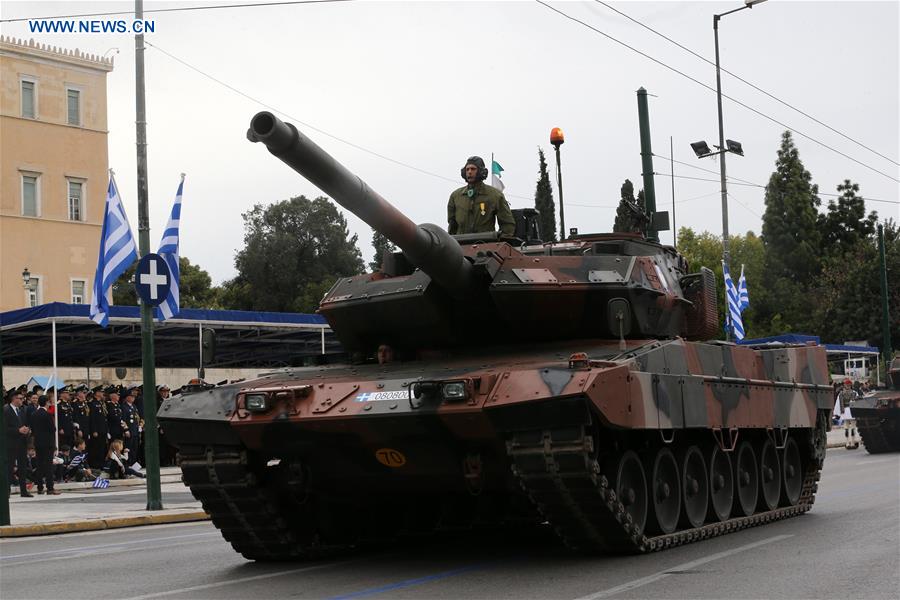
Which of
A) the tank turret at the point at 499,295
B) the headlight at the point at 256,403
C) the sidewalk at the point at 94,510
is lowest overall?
the sidewalk at the point at 94,510

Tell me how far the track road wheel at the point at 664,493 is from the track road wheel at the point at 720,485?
0.90 m

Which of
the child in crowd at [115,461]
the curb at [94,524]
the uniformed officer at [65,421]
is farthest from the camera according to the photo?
the child in crowd at [115,461]

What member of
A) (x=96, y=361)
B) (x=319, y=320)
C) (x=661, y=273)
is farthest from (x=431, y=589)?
(x=96, y=361)

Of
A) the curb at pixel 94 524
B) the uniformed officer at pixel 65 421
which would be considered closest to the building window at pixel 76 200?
the uniformed officer at pixel 65 421

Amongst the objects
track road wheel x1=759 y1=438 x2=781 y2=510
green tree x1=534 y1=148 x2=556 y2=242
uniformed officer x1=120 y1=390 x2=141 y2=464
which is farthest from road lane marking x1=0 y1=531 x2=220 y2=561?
green tree x1=534 y1=148 x2=556 y2=242

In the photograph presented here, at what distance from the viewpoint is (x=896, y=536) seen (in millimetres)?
11859

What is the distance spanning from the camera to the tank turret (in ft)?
37.4

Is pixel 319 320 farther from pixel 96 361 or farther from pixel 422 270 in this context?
pixel 422 270

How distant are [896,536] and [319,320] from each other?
64.0ft

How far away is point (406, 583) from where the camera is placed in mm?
9672

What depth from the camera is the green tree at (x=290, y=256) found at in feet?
238

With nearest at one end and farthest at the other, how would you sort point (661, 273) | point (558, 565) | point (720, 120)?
point (558, 565) < point (661, 273) < point (720, 120)

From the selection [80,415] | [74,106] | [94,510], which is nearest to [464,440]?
[94,510]

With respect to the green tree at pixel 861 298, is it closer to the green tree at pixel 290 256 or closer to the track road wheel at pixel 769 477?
the green tree at pixel 290 256
